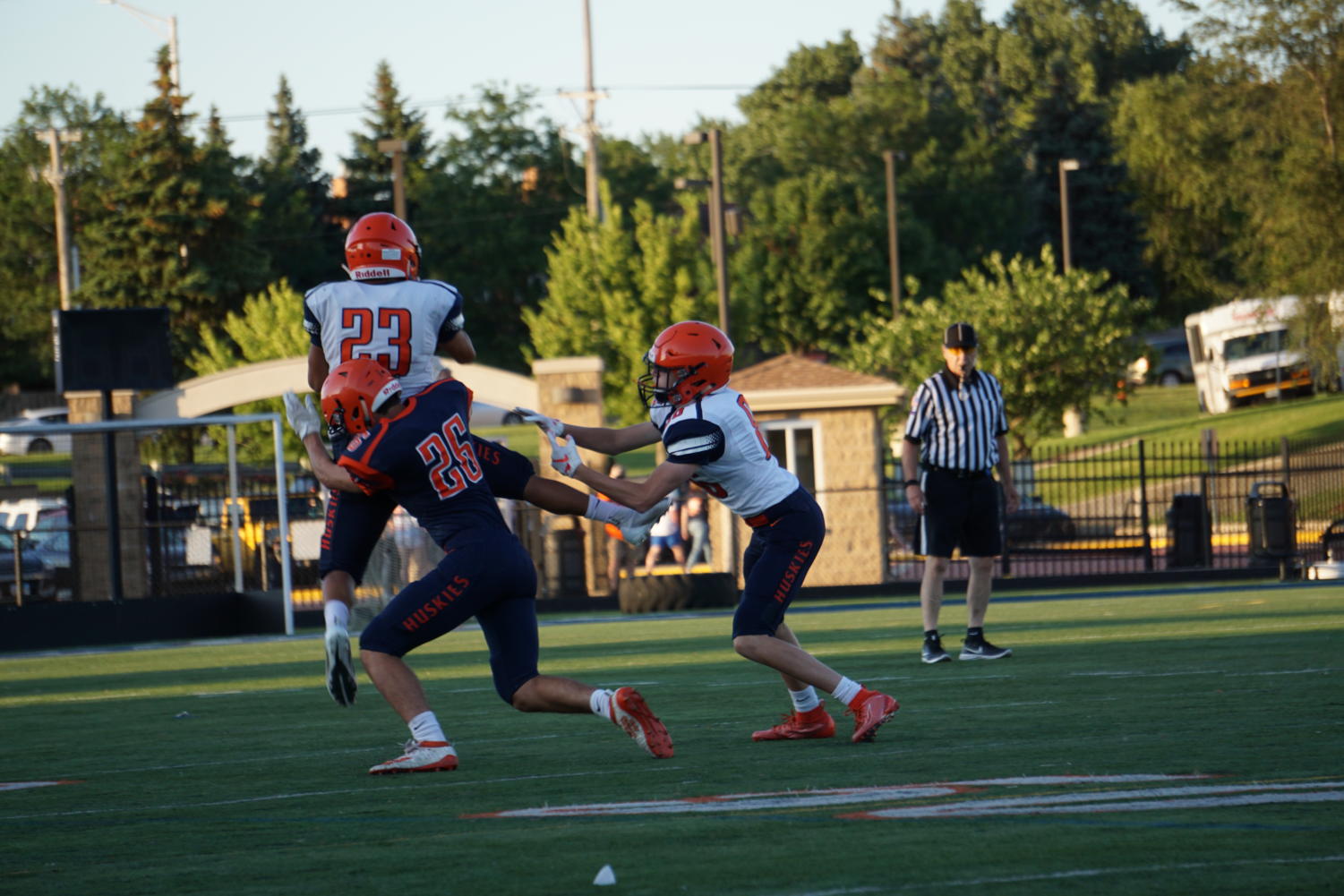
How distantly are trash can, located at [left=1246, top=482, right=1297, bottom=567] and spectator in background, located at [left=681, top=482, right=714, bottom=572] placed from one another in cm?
730

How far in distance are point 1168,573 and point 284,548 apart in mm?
10847

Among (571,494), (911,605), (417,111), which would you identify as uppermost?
(417,111)

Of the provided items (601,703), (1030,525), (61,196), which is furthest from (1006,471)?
(61,196)

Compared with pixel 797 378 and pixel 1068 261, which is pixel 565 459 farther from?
pixel 1068 261

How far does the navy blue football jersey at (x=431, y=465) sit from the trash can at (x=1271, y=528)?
597 inches

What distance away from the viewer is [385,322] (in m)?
7.04

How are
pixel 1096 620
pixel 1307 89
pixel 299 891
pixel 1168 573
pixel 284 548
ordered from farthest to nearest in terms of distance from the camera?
1. pixel 1307 89
2. pixel 1168 573
3. pixel 284 548
4. pixel 1096 620
5. pixel 299 891

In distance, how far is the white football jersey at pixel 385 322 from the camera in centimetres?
703

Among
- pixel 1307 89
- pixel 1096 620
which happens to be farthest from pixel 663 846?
pixel 1307 89

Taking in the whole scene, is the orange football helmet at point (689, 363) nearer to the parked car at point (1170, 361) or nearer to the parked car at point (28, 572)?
the parked car at point (28, 572)

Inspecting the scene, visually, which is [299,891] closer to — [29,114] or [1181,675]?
[1181,675]

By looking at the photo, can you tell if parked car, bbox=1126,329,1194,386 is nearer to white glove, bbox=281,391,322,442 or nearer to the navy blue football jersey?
white glove, bbox=281,391,322,442

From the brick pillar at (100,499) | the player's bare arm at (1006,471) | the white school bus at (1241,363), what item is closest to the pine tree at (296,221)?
the white school bus at (1241,363)

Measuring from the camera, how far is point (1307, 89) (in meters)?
29.2
